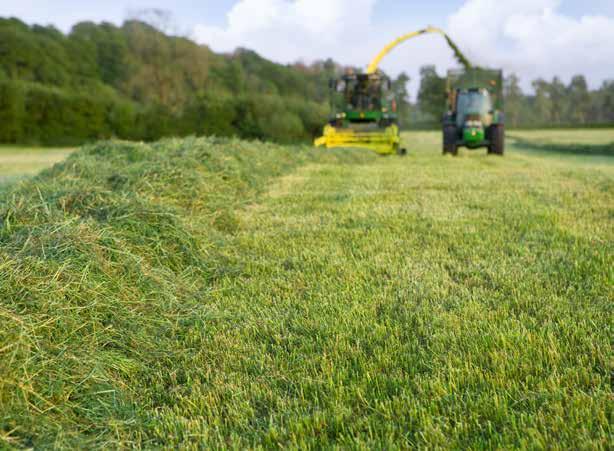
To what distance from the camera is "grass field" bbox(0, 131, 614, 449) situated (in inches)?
78.4

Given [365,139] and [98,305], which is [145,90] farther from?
[98,305]

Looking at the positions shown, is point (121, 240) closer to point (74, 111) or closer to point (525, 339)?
point (525, 339)

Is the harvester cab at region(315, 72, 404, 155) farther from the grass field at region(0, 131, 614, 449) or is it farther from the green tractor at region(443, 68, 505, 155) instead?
the grass field at region(0, 131, 614, 449)

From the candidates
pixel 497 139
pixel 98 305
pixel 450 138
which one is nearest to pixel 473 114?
pixel 450 138

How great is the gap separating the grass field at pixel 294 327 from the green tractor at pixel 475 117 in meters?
9.14

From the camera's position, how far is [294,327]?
9.33 feet

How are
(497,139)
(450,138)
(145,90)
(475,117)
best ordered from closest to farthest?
(475,117), (497,139), (450,138), (145,90)

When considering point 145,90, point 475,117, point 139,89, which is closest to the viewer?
point 475,117

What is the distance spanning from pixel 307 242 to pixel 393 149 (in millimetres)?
10497

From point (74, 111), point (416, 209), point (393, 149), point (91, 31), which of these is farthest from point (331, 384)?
point (91, 31)

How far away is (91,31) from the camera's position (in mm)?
57562

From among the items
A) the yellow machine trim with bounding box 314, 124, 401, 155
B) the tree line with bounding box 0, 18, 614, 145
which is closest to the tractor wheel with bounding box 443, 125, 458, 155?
the yellow machine trim with bounding box 314, 124, 401, 155

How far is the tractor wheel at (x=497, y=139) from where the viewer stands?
1424 centimetres

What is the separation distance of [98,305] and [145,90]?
136 feet
